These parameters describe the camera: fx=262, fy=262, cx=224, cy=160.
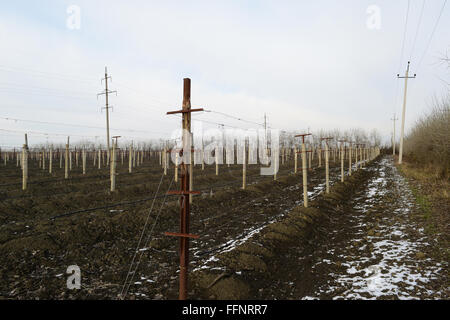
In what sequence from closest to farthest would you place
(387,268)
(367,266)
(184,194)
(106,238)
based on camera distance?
(184,194) < (387,268) < (367,266) < (106,238)

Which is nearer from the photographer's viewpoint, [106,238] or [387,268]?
[387,268]

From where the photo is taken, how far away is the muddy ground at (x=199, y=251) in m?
4.39

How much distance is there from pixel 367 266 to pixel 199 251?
354 centimetres

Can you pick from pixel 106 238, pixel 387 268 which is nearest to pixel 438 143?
pixel 387 268

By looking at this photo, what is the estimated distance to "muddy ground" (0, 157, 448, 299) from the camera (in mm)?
4395

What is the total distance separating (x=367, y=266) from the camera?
526cm

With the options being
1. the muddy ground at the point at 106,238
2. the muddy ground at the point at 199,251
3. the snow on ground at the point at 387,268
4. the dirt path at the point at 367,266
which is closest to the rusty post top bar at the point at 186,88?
the muddy ground at the point at 199,251

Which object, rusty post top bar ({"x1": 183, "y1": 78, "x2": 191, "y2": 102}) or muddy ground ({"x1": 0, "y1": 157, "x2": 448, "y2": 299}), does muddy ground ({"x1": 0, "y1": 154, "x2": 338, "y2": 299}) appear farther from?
rusty post top bar ({"x1": 183, "y1": 78, "x2": 191, "y2": 102})

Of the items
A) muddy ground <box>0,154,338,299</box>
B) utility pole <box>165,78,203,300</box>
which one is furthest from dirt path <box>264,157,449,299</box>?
muddy ground <box>0,154,338,299</box>

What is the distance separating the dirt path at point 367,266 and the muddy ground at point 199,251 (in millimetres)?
18

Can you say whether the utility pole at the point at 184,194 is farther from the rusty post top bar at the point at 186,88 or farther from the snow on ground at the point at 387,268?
the snow on ground at the point at 387,268

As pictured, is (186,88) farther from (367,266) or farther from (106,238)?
(106,238)

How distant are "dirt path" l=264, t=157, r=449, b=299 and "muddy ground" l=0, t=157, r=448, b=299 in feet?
0.06
